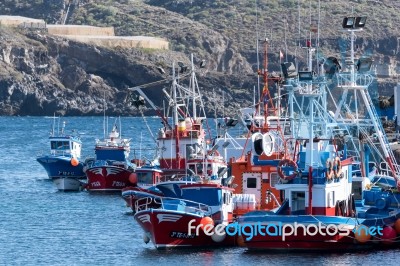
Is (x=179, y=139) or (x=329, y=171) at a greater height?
(x=329, y=171)

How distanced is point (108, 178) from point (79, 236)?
19.8 metres

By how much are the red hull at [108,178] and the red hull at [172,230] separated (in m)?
26.9

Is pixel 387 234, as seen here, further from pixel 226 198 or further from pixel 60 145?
pixel 60 145

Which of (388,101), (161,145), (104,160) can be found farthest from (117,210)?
(388,101)

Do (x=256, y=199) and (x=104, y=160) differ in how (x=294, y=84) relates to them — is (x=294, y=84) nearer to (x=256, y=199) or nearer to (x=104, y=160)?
(x=256, y=199)

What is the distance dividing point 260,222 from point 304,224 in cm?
157

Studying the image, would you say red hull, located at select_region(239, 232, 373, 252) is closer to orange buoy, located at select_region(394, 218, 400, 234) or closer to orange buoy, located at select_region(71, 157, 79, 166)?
orange buoy, located at select_region(394, 218, 400, 234)

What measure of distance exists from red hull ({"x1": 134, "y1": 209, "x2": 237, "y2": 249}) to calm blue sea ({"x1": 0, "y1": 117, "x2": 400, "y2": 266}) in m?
0.44

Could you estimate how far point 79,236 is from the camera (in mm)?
71500

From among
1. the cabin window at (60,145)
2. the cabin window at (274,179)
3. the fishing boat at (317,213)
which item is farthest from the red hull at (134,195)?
the cabin window at (60,145)

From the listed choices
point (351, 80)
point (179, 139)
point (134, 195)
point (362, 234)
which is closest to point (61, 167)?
point (179, 139)

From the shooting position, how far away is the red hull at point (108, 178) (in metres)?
90.9

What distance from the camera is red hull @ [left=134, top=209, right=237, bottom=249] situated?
62844 millimetres

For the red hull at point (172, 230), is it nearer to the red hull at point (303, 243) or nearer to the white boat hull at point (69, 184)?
the red hull at point (303, 243)
